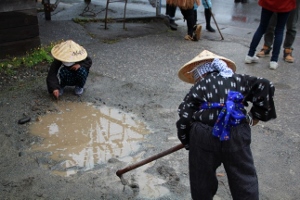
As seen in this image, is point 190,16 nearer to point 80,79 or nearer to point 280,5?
point 280,5

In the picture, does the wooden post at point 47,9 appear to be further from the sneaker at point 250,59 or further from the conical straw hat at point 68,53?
the sneaker at point 250,59

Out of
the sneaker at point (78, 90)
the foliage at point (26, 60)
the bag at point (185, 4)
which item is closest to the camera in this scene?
the sneaker at point (78, 90)

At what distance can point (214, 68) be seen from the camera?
8.00 feet

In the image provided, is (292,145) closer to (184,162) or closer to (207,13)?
(184,162)

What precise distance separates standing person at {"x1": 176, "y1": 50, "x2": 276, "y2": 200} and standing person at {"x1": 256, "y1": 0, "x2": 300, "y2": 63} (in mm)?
4021

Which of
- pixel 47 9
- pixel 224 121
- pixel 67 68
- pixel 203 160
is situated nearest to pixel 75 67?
pixel 67 68

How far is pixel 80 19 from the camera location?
7.93m

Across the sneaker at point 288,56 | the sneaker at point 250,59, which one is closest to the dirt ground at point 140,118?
the sneaker at point 250,59

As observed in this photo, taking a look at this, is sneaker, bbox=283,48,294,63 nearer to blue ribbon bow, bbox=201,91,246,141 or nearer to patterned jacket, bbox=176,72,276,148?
patterned jacket, bbox=176,72,276,148

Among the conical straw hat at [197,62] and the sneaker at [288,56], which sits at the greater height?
the conical straw hat at [197,62]

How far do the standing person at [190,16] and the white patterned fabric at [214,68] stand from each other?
4715 mm

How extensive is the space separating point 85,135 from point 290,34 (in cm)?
393

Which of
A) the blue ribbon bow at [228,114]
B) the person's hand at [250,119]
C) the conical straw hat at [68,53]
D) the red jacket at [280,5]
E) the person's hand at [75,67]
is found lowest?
the person's hand at [75,67]

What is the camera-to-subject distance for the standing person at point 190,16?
7.04 metres
